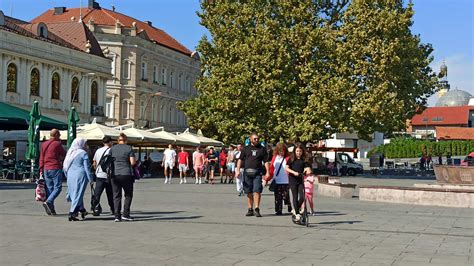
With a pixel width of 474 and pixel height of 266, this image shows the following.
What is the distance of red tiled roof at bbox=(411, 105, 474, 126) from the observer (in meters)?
144

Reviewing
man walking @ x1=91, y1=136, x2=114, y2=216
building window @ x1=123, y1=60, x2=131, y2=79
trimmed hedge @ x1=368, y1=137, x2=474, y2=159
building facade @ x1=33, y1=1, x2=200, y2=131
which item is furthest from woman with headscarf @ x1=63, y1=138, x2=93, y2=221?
trimmed hedge @ x1=368, y1=137, x2=474, y2=159

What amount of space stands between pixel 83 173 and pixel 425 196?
410 inches

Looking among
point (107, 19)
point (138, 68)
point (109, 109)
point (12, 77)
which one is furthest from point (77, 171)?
point (107, 19)

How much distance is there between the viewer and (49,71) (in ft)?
160

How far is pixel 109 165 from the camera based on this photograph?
44.2 feet

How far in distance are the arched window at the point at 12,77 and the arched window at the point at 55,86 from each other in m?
4.19

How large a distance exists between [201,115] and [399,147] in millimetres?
60273

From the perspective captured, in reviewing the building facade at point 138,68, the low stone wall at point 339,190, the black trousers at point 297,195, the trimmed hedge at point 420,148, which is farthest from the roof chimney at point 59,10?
the black trousers at point 297,195

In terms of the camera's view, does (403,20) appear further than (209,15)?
No

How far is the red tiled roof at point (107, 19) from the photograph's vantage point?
6875cm

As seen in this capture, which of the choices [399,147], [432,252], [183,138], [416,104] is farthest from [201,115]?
[399,147]

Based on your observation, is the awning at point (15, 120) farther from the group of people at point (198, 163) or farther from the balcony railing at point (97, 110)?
the balcony railing at point (97, 110)

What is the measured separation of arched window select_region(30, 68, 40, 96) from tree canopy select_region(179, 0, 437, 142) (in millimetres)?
13069

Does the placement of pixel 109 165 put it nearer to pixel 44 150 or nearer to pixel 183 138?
pixel 44 150
